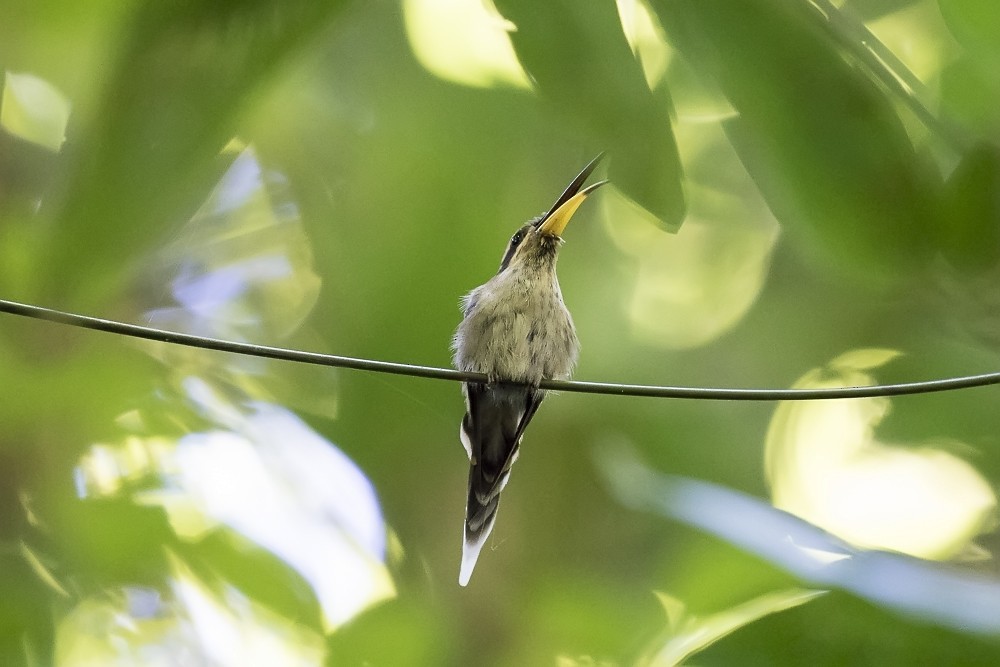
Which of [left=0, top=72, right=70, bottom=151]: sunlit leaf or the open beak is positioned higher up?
the open beak

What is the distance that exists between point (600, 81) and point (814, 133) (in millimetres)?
279

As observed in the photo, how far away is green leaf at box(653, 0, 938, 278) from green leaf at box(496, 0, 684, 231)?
0.08m

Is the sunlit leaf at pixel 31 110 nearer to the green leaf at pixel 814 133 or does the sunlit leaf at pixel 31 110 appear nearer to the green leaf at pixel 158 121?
the green leaf at pixel 158 121

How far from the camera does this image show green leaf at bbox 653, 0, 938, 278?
1165mm

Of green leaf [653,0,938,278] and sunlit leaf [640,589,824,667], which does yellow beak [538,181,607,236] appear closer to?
sunlit leaf [640,589,824,667]

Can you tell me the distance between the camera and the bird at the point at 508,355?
2639 mm

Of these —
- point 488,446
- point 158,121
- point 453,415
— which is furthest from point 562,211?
point 158,121

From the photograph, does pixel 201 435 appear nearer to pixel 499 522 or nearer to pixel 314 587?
pixel 314 587

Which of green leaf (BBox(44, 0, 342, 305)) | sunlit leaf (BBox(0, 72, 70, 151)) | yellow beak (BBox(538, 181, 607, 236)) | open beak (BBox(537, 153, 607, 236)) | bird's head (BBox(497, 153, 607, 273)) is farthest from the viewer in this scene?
bird's head (BBox(497, 153, 607, 273))

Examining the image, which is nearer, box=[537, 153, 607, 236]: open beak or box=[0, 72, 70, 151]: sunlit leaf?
box=[0, 72, 70, 151]: sunlit leaf

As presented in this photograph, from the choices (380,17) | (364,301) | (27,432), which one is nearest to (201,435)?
(27,432)

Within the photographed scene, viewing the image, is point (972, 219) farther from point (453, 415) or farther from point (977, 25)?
point (453, 415)

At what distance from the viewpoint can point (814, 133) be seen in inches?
47.4

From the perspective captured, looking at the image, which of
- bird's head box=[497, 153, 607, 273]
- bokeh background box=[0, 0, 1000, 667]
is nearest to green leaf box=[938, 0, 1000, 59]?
bokeh background box=[0, 0, 1000, 667]
